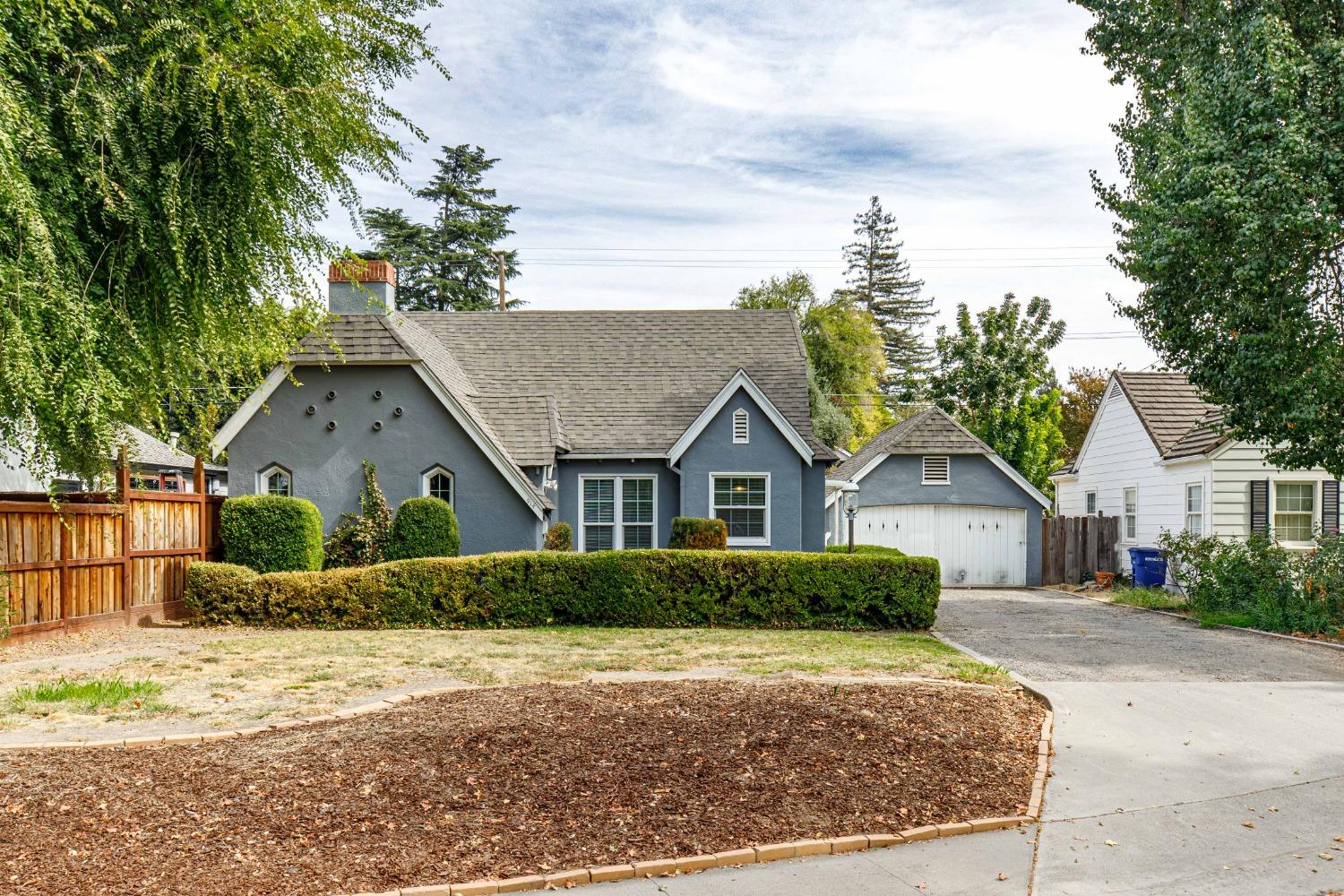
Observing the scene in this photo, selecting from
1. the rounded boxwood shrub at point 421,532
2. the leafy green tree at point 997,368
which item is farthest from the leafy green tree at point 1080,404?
the rounded boxwood shrub at point 421,532

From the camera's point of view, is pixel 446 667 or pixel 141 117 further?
pixel 446 667

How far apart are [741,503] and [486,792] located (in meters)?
16.0

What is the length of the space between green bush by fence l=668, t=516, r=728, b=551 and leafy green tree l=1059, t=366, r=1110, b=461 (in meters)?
32.5

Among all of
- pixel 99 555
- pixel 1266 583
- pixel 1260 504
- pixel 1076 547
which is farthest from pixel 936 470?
pixel 99 555

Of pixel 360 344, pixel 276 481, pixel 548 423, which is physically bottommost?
pixel 276 481

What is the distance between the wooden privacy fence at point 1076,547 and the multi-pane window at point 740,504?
10126 mm

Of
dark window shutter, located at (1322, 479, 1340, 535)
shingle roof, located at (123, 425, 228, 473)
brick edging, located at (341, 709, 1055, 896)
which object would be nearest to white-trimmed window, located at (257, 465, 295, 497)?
shingle roof, located at (123, 425, 228, 473)

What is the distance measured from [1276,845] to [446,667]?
794 centimetres

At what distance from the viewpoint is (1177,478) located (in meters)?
24.4

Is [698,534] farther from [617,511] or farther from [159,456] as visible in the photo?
[159,456]

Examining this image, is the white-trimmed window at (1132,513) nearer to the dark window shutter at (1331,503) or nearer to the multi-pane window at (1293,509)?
the multi-pane window at (1293,509)

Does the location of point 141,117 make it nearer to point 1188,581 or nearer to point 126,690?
point 126,690

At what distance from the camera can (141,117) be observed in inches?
316

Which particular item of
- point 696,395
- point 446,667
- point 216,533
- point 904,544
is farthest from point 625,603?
point 904,544
